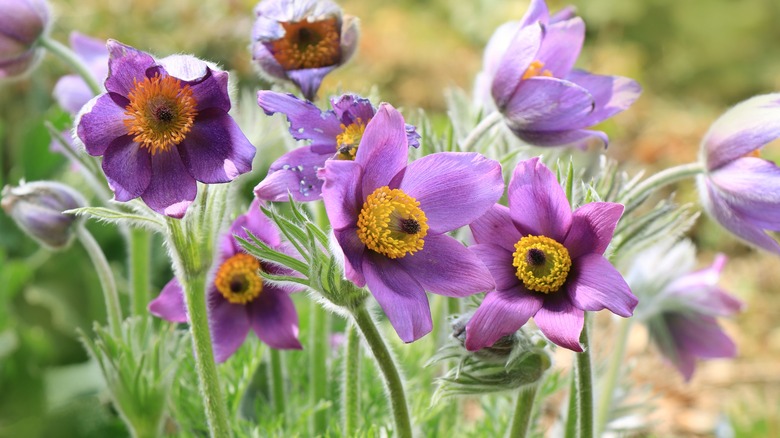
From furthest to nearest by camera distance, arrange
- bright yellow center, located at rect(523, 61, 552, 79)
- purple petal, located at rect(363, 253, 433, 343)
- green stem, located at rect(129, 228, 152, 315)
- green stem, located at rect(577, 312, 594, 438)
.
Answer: green stem, located at rect(129, 228, 152, 315) < bright yellow center, located at rect(523, 61, 552, 79) < green stem, located at rect(577, 312, 594, 438) < purple petal, located at rect(363, 253, 433, 343)

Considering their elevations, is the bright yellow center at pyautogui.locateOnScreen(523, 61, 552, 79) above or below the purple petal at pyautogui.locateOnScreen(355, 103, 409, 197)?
below

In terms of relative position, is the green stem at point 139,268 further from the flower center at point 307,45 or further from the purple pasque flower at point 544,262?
the purple pasque flower at point 544,262

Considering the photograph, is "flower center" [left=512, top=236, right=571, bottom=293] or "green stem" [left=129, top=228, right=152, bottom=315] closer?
"flower center" [left=512, top=236, right=571, bottom=293]

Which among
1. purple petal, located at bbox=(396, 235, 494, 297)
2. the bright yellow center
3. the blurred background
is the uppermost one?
the bright yellow center

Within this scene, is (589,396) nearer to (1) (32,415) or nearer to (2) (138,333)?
(2) (138,333)

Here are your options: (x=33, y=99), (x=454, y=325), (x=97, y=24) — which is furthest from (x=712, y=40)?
(x=454, y=325)

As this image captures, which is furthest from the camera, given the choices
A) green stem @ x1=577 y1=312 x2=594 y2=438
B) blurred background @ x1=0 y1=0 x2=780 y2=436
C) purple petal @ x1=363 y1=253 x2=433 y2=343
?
blurred background @ x1=0 y1=0 x2=780 y2=436

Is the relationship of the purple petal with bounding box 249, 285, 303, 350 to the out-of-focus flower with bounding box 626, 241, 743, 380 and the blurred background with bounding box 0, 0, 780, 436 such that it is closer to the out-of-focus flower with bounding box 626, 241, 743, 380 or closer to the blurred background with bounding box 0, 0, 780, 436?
the blurred background with bounding box 0, 0, 780, 436

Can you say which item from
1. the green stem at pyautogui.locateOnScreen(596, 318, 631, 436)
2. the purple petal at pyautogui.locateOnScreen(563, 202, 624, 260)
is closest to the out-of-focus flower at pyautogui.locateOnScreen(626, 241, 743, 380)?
the green stem at pyautogui.locateOnScreen(596, 318, 631, 436)
